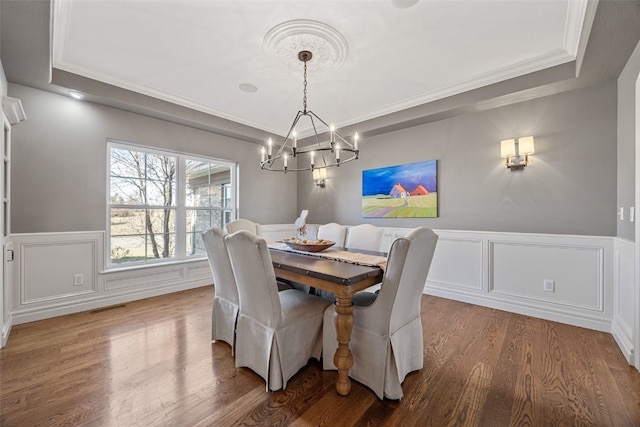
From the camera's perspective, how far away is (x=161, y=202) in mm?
3908

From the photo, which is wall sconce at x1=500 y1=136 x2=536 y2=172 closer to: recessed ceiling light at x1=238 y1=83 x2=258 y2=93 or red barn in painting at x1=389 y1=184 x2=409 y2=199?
red barn in painting at x1=389 y1=184 x2=409 y2=199

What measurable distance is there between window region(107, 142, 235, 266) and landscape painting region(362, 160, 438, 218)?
2363mm

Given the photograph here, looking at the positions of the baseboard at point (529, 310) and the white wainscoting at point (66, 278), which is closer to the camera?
the baseboard at point (529, 310)

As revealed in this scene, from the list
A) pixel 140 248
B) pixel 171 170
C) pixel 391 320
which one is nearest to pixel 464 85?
pixel 391 320

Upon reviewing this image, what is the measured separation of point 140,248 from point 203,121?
1.96m

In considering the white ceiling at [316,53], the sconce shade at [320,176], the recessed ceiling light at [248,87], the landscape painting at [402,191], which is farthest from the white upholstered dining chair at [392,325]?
the sconce shade at [320,176]

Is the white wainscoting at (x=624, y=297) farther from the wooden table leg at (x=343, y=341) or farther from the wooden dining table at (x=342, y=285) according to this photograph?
the wooden table leg at (x=343, y=341)

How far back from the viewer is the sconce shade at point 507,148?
313cm

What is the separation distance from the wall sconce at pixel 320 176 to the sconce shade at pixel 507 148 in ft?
9.21

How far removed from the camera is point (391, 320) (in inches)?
65.9

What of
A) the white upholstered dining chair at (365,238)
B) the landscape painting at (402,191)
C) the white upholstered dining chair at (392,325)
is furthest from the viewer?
the landscape painting at (402,191)

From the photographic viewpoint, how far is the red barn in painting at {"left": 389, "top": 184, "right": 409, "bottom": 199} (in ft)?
13.4

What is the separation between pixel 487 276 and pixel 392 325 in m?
2.26

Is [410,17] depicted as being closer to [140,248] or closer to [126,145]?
[126,145]
